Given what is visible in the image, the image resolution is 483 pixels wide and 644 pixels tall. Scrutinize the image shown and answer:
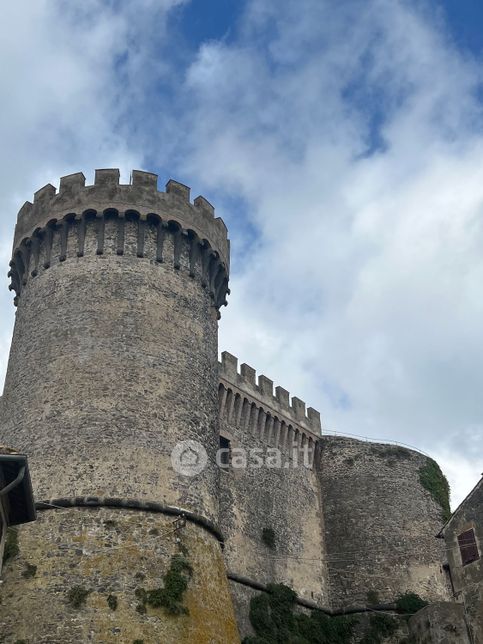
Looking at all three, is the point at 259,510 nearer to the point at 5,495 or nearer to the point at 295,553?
the point at 295,553

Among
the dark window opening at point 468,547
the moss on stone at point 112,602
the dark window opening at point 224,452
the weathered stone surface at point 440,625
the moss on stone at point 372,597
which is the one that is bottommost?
the moss on stone at point 112,602

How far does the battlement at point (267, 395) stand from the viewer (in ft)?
85.5

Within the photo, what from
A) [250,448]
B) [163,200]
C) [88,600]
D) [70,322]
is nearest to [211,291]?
[163,200]

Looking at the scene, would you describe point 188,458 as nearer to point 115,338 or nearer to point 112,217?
point 115,338

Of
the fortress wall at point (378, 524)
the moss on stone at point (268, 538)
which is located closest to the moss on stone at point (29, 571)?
the moss on stone at point (268, 538)

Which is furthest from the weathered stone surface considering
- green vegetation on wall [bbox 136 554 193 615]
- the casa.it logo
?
green vegetation on wall [bbox 136 554 193 615]

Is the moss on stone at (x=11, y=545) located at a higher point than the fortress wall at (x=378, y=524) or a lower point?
lower

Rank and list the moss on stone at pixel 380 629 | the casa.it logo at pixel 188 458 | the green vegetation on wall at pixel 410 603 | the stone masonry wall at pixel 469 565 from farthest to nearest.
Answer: the green vegetation on wall at pixel 410 603, the moss on stone at pixel 380 629, the stone masonry wall at pixel 469 565, the casa.it logo at pixel 188 458

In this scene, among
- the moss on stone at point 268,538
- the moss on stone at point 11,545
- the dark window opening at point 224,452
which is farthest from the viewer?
the dark window opening at point 224,452

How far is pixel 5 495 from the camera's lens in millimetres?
13148

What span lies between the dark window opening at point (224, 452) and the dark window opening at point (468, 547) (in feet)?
24.7

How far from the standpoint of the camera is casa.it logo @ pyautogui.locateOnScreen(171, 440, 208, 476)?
672 inches

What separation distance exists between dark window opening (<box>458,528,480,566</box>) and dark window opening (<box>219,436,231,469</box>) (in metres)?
7.53

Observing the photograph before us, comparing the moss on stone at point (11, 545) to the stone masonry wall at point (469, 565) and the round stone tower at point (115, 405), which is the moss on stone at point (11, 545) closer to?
the round stone tower at point (115, 405)
